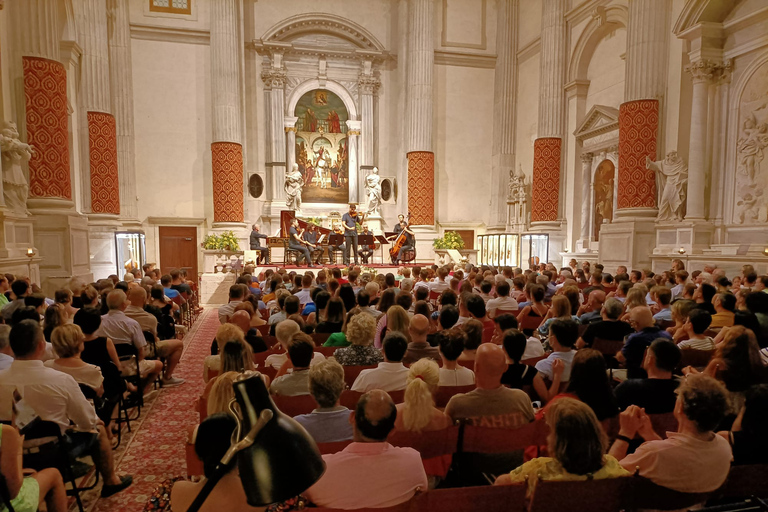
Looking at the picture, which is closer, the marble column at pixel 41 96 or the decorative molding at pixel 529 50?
the marble column at pixel 41 96

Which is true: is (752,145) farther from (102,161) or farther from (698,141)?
(102,161)

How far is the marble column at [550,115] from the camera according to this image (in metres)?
14.3

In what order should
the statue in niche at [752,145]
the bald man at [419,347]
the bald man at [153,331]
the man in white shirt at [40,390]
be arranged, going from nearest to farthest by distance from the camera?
the man in white shirt at [40,390]
the bald man at [419,347]
the bald man at [153,331]
the statue in niche at [752,145]

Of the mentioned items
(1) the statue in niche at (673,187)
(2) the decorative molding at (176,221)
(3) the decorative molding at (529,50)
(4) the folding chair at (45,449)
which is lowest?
(4) the folding chair at (45,449)

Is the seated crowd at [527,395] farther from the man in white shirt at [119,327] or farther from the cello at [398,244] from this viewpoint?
the cello at [398,244]

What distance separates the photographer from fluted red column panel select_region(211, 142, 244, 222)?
48.7ft

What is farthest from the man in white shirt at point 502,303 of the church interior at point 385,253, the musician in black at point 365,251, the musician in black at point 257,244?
the musician in black at point 257,244

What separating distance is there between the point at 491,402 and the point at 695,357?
213 cm

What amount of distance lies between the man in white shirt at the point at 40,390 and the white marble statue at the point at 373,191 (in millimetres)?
13975

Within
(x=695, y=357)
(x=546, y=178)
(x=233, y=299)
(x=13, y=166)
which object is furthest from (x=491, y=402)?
(x=546, y=178)

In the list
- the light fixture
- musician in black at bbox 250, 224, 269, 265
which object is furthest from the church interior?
musician in black at bbox 250, 224, 269, 265

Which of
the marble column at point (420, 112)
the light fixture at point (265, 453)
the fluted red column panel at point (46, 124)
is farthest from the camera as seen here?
the marble column at point (420, 112)

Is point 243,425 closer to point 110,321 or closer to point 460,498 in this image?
point 460,498

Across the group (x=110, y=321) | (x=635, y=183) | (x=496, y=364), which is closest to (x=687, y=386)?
(x=496, y=364)
